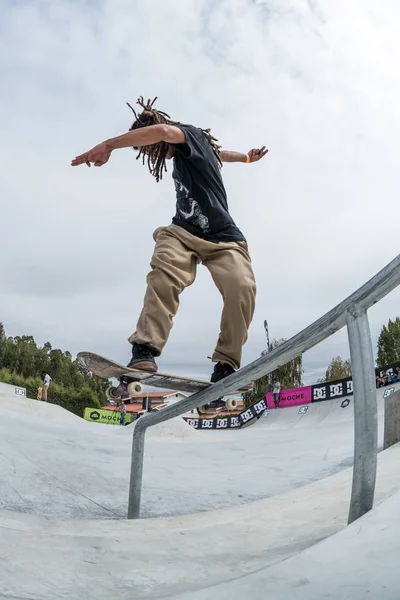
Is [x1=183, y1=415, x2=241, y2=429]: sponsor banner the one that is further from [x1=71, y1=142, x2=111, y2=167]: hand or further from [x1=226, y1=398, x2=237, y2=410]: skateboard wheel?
[x1=71, y1=142, x2=111, y2=167]: hand

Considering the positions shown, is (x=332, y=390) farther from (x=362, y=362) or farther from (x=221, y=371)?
(x=362, y=362)

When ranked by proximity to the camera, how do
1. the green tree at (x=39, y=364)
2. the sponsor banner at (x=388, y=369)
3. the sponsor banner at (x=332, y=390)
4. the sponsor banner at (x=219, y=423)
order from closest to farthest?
the sponsor banner at (x=388, y=369), the sponsor banner at (x=332, y=390), the sponsor banner at (x=219, y=423), the green tree at (x=39, y=364)

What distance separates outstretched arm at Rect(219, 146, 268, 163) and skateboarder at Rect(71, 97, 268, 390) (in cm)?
25

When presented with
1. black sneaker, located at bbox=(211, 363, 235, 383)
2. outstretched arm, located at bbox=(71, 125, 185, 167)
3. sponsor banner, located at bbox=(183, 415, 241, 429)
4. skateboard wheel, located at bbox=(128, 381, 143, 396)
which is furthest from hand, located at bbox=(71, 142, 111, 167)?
sponsor banner, located at bbox=(183, 415, 241, 429)

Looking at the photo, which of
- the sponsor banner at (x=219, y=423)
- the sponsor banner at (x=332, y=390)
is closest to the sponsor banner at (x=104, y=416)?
the sponsor banner at (x=219, y=423)

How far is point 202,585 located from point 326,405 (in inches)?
667

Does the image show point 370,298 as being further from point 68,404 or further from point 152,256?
point 68,404

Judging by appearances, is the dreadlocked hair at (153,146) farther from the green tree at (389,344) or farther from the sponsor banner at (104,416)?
the green tree at (389,344)

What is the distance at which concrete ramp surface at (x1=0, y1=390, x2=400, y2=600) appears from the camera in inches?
41.0

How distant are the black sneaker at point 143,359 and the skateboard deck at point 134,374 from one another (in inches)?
1.1

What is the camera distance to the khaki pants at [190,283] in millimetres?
2635

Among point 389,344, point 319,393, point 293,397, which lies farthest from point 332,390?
point 389,344

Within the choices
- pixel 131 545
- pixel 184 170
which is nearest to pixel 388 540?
pixel 131 545

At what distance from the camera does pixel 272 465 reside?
5465 millimetres
